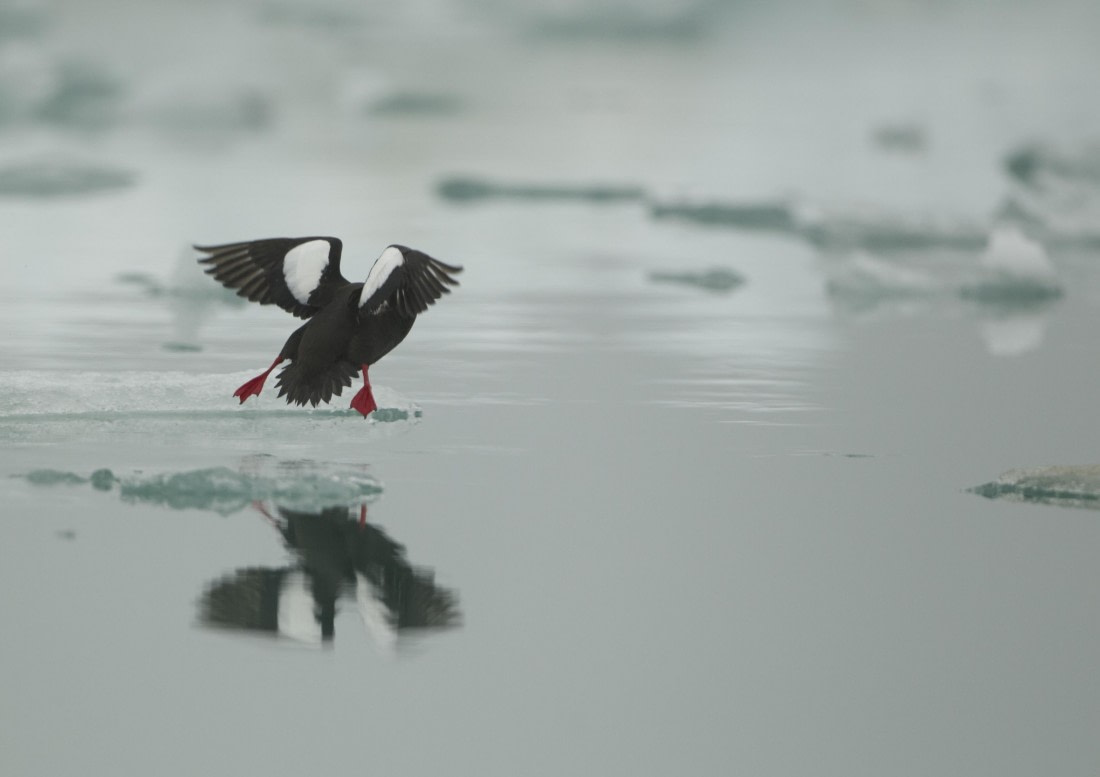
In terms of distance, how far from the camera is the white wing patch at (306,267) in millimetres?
5191

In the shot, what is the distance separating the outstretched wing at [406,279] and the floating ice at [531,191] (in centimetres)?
1132

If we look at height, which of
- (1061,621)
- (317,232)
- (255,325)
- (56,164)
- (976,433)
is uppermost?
(56,164)

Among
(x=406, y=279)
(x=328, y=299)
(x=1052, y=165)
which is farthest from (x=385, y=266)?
(x=1052, y=165)

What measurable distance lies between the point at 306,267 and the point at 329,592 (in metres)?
1.84

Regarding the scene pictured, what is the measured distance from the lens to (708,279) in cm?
1020

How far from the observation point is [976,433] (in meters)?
5.49

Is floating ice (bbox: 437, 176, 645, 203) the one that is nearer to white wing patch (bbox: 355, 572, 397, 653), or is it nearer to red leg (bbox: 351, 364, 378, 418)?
red leg (bbox: 351, 364, 378, 418)

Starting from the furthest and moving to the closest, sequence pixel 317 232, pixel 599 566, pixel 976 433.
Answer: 1. pixel 317 232
2. pixel 976 433
3. pixel 599 566

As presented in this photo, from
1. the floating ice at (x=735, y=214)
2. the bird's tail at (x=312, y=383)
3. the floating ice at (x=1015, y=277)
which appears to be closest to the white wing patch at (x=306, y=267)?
the bird's tail at (x=312, y=383)

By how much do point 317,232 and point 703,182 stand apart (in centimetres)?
504

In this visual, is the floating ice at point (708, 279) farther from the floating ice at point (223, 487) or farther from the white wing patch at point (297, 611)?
the white wing patch at point (297, 611)

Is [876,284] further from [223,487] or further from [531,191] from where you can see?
[531,191]

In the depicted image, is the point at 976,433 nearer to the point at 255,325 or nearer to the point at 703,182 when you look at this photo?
the point at 255,325

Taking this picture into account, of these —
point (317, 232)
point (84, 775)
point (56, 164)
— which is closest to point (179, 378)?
point (84, 775)
